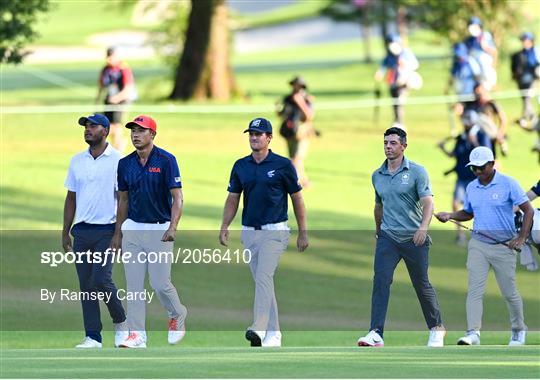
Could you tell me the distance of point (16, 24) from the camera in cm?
2686

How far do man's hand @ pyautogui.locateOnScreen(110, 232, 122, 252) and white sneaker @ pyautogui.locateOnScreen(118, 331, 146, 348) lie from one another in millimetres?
737

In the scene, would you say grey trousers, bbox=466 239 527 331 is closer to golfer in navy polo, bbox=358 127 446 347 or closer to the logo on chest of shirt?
golfer in navy polo, bbox=358 127 446 347

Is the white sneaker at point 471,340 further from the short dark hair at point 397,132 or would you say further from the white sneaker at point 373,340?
the short dark hair at point 397,132

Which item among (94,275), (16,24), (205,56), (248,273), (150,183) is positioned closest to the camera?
(150,183)

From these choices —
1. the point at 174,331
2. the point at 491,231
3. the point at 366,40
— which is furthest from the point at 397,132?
the point at 366,40

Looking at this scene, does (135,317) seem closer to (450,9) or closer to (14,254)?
(14,254)

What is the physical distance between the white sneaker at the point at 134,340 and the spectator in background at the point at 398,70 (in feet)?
61.9

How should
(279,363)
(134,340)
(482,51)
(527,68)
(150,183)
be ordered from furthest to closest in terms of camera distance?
1. (527,68)
2. (482,51)
3. (134,340)
4. (150,183)
5. (279,363)

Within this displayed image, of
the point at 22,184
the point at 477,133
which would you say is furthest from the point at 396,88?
the point at 477,133

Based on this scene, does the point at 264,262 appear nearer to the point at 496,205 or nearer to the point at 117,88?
the point at 496,205

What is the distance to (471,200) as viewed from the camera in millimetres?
15977

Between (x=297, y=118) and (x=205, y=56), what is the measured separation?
1658cm

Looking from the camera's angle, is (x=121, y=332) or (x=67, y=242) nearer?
(x=121, y=332)

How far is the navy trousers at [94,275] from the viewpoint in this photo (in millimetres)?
15414
